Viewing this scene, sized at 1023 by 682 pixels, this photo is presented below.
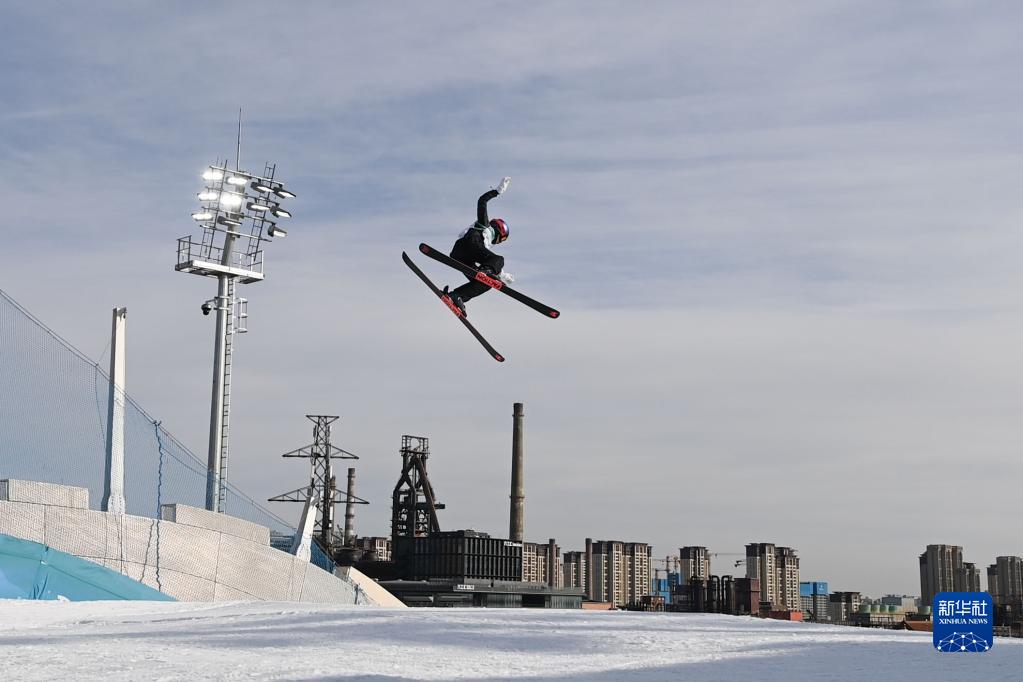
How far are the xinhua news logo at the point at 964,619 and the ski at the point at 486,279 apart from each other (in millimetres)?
11481

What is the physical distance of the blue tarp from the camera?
953 inches

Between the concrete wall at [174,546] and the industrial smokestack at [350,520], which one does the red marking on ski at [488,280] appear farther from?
the industrial smokestack at [350,520]

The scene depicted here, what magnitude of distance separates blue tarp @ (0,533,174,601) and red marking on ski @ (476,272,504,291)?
11498mm

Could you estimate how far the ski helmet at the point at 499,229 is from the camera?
70.3 ft

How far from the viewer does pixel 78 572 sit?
2589 cm

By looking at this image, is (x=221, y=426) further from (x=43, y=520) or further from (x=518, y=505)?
(x=518, y=505)

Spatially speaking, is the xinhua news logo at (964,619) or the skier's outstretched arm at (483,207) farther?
the skier's outstretched arm at (483,207)

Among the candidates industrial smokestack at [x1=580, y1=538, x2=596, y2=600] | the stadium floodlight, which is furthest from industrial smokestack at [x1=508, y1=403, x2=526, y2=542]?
industrial smokestack at [x1=580, y1=538, x2=596, y2=600]

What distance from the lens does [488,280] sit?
22344 millimetres

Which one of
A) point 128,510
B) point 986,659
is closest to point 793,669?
point 986,659

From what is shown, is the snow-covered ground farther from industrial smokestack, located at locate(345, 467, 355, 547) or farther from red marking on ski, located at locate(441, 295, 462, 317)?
industrial smokestack, located at locate(345, 467, 355, 547)

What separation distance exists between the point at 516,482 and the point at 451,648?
70.7 meters

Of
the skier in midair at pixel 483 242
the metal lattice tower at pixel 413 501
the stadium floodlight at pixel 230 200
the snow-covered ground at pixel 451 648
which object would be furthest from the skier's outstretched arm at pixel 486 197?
the metal lattice tower at pixel 413 501

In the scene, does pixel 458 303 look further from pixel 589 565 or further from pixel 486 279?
pixel 589 565
